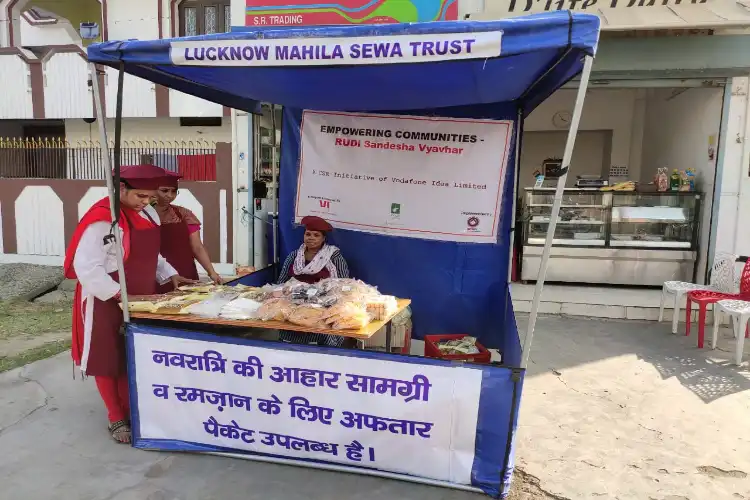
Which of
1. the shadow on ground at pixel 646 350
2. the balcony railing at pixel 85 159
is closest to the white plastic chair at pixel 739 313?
the shadow on ground at pixel 646 350

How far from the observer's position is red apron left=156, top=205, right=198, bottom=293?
402 cm

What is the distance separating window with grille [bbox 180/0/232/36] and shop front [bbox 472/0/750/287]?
241 inches

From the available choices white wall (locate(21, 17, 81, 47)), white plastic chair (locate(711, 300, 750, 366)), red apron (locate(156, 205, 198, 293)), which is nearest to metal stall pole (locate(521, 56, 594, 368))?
red apron (locate(156, 205, 198, 293))

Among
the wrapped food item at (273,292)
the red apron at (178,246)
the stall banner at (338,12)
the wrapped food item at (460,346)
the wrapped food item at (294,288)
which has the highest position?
the stall banner at (338,12)

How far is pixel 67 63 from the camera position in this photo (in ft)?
31.7

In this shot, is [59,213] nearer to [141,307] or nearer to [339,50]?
[141,307]

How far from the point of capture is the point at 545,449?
326 centimetres

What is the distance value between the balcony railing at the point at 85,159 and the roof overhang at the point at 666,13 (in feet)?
20.4

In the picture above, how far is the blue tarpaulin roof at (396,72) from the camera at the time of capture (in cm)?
219

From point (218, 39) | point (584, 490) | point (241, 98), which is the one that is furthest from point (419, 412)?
point (241, 98)

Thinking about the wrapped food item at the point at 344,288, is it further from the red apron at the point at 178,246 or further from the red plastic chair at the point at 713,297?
the red plastic chair at the point at 713,297

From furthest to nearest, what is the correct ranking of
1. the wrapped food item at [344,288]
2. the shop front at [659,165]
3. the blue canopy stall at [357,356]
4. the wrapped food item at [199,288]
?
the shop front at [659,165] < the wrapped food item at [199,288] < the wrapped food item at [344,288] < the blue canopy stall at [357,356]

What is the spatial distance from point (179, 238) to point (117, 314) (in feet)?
3.27

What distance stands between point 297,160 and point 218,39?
209cm
